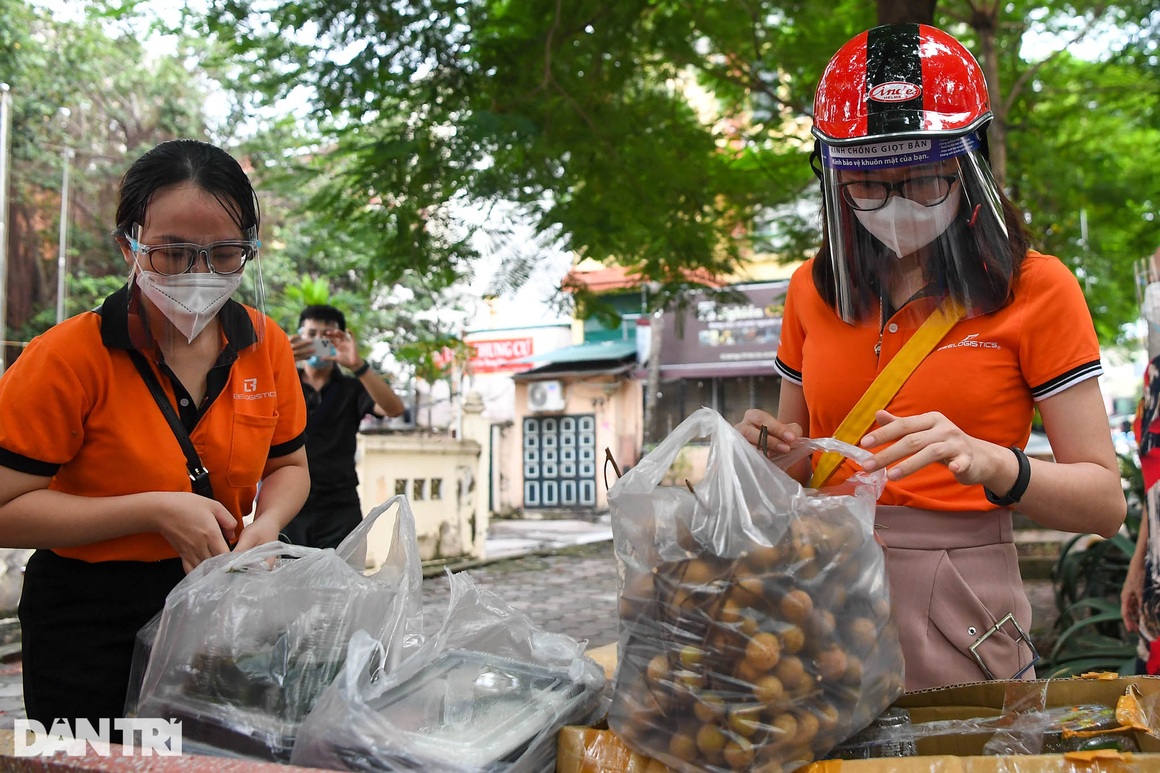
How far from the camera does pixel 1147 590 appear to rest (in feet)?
9.39

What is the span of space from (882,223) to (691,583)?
0.72 m

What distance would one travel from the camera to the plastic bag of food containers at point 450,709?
1.19m

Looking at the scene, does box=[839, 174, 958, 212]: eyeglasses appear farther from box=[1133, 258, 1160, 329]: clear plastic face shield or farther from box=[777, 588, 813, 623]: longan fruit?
box=[1133, 258, 1160, 329]: clear plastic face shield

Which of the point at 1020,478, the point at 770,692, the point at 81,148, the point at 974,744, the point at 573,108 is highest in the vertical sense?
the point at 81,148

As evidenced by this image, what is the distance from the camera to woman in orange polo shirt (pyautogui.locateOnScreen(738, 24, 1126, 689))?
55.7 inches

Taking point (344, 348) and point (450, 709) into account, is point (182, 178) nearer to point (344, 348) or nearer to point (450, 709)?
point (450, 709)

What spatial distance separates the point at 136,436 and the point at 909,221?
1.36 metres

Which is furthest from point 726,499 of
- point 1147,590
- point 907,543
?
point 1147,590

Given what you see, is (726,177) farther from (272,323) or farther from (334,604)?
(334,604)

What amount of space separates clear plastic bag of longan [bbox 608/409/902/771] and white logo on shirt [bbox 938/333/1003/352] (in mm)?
390

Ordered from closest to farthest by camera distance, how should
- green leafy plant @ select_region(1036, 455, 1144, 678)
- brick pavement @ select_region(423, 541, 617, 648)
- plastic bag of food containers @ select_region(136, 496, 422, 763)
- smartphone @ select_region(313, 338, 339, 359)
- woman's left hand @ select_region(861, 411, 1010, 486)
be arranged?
1. woman's left hand @ select_region(861, 411, 1010, 486)
2. plastic bag of food containers @ select_region(136, 496, 422, 763)
3. green leafy plant @ select_region(1036, 455, 1144, 678)
4. smartphone @ select_region(313, 338, 339, 359)
5. brick pavement @ select_region(423, 541, 617, 648)

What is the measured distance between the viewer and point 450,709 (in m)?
1.31

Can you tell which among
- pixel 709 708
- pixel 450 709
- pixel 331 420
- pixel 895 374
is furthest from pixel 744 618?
pixel 331 420

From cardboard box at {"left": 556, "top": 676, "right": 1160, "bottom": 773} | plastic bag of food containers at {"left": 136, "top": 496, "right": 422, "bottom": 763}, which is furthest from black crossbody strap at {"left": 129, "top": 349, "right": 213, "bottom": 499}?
cardboard box at {"left": 556, "top": 676, "right": 1160, "bottom": 773}
